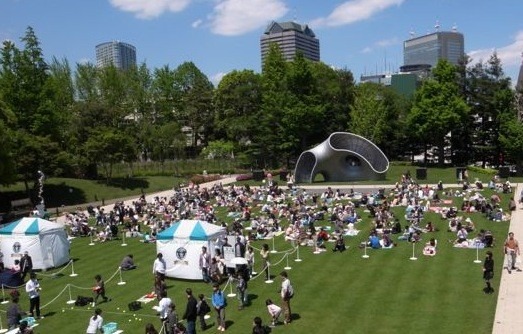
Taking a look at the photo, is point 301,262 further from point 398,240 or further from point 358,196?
point 358,196

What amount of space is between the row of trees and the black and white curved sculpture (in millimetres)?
14148

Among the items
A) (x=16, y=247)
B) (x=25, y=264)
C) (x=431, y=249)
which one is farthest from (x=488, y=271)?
(x=16, y=247)

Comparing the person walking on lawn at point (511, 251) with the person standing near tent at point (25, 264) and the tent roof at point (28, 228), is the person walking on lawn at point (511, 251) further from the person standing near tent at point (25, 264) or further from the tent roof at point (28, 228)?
the tent roof at point (28, 228)

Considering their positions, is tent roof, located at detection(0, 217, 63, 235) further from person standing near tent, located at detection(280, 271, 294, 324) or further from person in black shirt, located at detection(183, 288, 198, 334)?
person standing near tent, located at detection(280, 271, 294, 324)

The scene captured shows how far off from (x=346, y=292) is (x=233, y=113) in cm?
6939

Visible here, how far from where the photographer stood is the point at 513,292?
1880 cm

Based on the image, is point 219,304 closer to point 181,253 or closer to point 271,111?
point 181,253

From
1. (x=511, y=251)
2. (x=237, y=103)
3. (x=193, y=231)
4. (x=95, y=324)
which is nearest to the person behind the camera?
(x=95, y=324)

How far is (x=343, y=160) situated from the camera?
53688 millimetres

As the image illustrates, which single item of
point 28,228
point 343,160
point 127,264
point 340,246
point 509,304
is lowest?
point 509,304

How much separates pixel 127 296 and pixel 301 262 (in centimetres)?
823

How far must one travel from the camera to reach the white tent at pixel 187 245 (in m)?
22.4

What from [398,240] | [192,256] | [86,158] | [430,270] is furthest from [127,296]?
[86,158]

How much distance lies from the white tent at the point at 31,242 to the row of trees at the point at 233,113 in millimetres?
→ 21443
